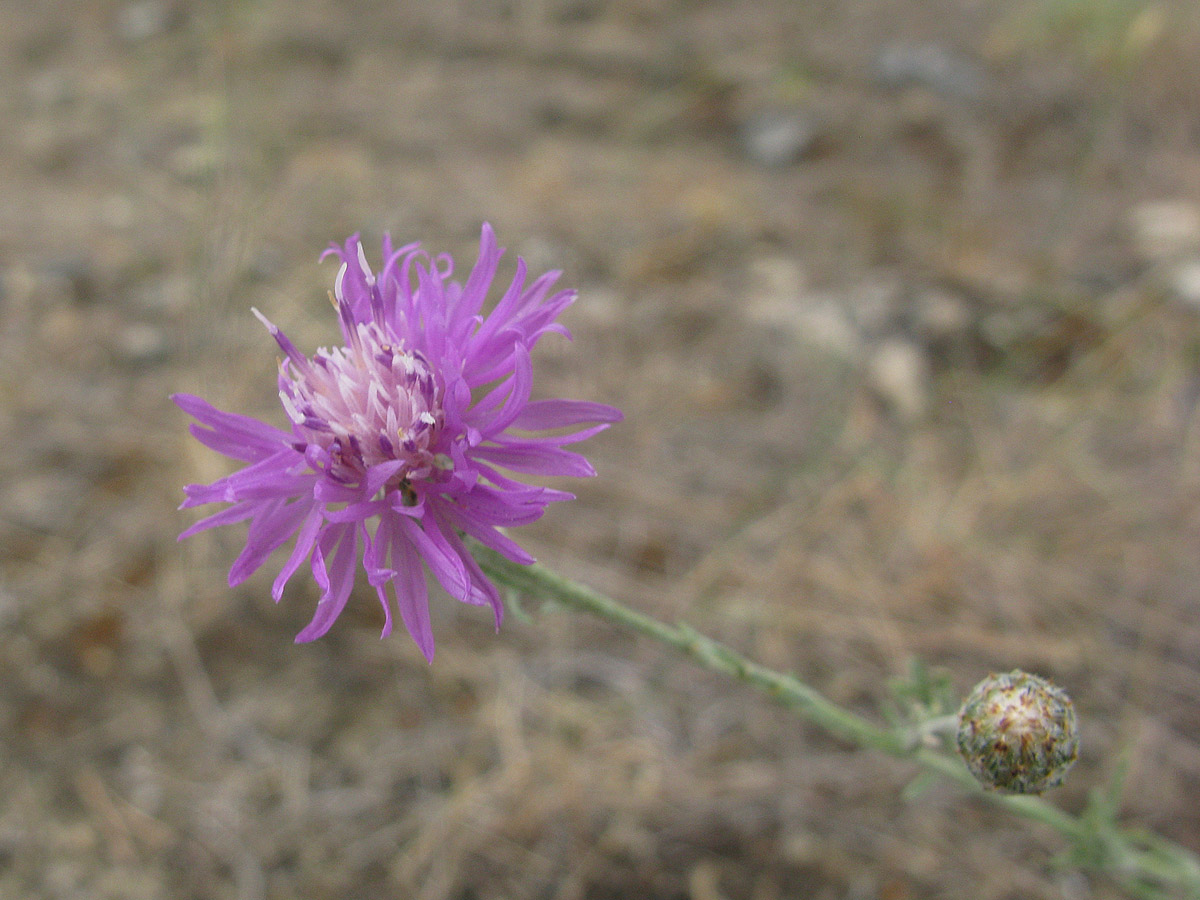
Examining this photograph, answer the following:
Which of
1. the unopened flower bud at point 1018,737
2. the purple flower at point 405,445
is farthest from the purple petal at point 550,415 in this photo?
the unopened flower bud at point 1018,737

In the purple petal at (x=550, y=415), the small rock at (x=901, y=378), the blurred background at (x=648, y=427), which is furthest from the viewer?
the small rock at (x=901, y=378)

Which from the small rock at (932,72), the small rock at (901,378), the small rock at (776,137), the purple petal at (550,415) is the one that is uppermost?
the small rock at (932,72)

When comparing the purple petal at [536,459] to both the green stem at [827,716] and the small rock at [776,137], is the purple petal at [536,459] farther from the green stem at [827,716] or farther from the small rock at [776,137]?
the small rock at [776,137]

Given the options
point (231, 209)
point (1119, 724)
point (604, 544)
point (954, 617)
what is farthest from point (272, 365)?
point (1119, 724)

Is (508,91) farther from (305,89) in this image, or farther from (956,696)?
(956,696)

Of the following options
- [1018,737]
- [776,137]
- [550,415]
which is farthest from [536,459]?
[776,137]

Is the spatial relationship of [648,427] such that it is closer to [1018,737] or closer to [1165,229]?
[1018,737]
